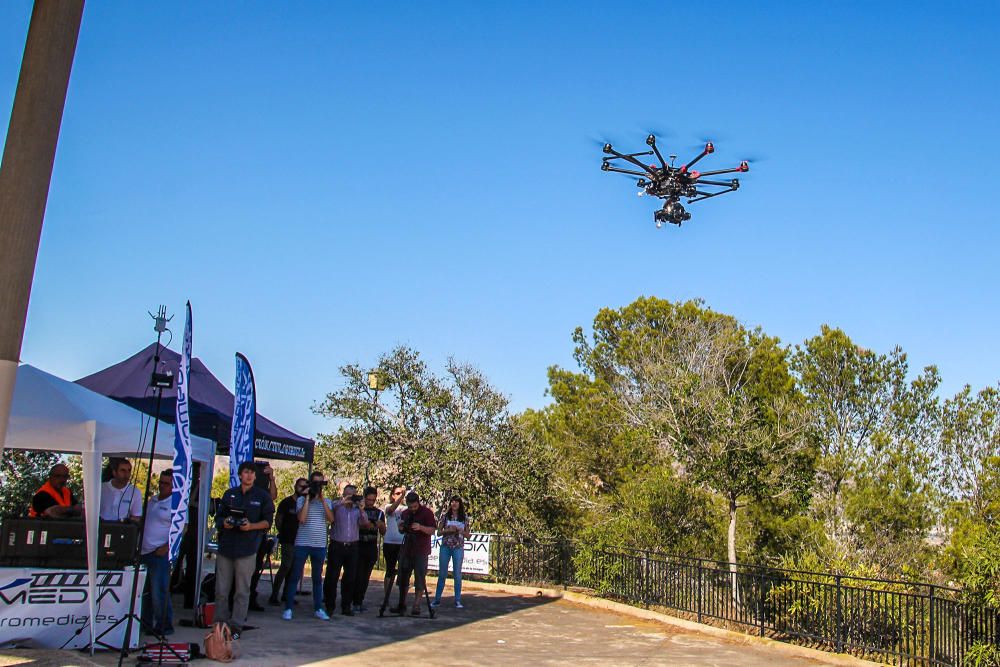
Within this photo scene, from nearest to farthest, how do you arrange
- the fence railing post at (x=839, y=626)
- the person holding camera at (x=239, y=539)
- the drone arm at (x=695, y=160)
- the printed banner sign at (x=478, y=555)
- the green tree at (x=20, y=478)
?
the person holding camera at (x=239, y=539) → the fence railing post at (x=839, y=626) → the drone arm at (x=695, y=160) → the green tree at (x=20, y=478) → the printed banner sign at (x=478, y=555)

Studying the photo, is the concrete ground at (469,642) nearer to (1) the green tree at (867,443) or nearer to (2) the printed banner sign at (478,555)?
(2) the printed banner sign at (478,555)

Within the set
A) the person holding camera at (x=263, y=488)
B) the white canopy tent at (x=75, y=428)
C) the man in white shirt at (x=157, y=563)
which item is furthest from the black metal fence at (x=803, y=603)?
the white canopy tent at (x=75, y=428)

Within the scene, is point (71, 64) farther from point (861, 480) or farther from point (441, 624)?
point (861, 480)

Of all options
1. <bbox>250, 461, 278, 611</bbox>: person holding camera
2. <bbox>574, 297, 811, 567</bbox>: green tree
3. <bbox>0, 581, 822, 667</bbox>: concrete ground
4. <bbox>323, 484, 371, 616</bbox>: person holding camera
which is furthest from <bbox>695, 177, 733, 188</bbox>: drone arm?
<bbox>250, 461, 278, 611</bbox>: person holding camera

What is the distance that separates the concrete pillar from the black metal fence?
1013cm

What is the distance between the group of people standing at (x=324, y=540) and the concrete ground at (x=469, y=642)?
1.31ft

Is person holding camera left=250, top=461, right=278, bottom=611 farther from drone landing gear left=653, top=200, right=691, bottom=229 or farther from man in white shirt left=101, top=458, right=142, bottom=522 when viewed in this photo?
drone landing gear left=653, top=200, right=691, bottom=229

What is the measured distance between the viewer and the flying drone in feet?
54.8

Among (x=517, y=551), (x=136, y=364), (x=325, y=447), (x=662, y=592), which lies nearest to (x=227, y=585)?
(x=136, y=364)

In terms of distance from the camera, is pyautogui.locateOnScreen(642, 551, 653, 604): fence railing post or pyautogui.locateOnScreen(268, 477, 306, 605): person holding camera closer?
pyautogui.locateOnScreen(268, 477, 306, 605): person holding camera

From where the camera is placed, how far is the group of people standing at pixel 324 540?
951cm

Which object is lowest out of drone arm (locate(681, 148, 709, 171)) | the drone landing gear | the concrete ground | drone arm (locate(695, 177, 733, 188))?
the concrete ground

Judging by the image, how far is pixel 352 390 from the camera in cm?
2050

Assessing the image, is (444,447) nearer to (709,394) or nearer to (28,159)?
(709,394)
